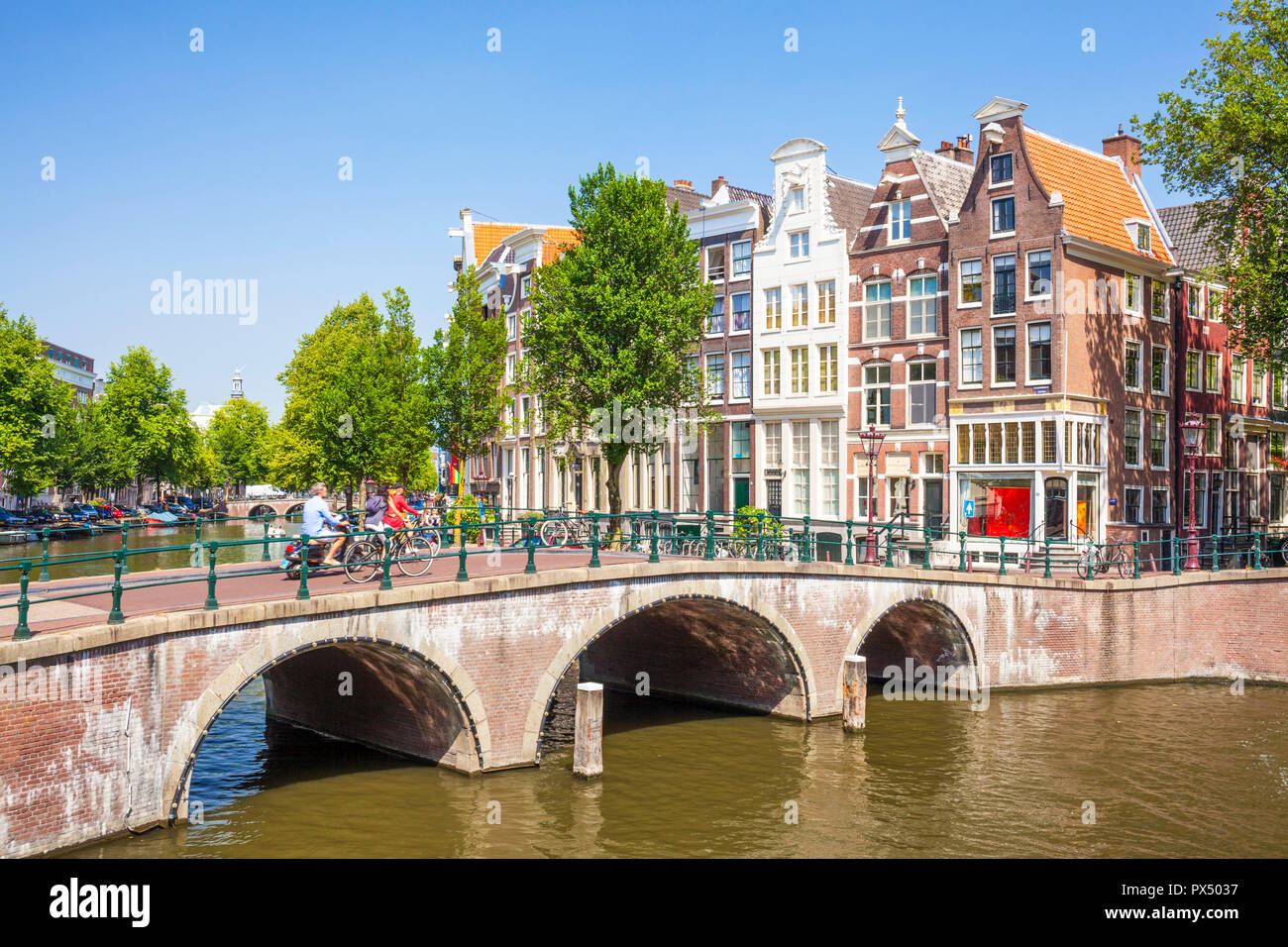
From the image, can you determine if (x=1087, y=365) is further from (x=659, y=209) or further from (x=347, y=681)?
(x=347, y=681)

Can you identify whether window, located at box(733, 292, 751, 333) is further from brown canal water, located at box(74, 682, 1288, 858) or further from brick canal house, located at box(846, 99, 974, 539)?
brown canal water, located at box(74, 682, 1288, 858)

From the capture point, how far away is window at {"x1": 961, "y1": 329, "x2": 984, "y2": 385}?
33.6 m

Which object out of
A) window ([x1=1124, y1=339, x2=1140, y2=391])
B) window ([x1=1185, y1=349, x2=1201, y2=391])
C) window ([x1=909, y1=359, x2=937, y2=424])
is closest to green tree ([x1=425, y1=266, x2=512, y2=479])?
window ([x1=909, y1=359, x2=937, y2=424])

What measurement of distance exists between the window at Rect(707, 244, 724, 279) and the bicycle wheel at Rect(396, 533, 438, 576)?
951 inches

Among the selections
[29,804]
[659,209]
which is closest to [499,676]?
[29,804]

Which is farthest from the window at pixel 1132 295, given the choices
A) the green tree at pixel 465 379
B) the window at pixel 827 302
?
the green tree at pixel 465 379

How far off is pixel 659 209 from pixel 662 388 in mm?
5743

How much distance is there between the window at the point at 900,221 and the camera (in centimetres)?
3569

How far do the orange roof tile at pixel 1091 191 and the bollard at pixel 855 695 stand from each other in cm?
1781

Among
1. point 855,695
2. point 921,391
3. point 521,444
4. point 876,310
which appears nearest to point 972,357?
point 921,391

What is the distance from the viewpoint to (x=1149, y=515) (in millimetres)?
34906

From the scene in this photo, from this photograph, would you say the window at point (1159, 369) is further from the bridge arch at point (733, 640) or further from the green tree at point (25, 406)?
the green tree at point (25, 406)

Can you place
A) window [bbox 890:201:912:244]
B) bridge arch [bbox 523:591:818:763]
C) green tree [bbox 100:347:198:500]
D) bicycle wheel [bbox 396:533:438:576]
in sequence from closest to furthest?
bicycle wheel [bbox 396:533:438:576] → bridge arch [bbox 523:591:818:763] → window [bbox 890:201:912:244] → green tree [bbox 100:347:198:500]

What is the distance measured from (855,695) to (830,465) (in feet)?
54.4
